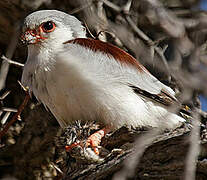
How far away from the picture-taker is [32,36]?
3463 millimetres

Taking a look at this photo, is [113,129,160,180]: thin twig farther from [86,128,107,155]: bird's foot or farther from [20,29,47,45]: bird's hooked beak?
[20,29,47,45]: bird's hooked beak

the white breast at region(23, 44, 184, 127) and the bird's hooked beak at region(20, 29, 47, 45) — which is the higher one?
the bird's hooked beak at region(20, 29, 47, 45)

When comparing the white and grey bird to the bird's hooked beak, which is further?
the bird's hooked beak

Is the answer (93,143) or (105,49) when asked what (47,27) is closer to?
(105,49)

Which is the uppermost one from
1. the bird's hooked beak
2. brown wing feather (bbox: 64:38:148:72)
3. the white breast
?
the bird's hooked beak

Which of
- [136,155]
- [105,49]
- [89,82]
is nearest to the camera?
[136,155]

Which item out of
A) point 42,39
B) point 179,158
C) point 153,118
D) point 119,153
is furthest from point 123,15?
point 179,158

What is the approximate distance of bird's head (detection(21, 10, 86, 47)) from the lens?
135 inches

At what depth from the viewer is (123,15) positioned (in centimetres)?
420

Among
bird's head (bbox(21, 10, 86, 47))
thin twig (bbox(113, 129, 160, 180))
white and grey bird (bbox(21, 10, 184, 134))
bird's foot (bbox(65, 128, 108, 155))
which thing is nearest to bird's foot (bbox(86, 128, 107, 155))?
bird's foot (bbox(65, 128, 108, 155))

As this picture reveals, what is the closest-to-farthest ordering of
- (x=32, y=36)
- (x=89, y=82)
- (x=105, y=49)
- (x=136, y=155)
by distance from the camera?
(x=136, y=155) → (x=89, y=82) → (x=105, y=49) → (x=32, y=36)

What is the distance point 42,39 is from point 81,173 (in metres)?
1.14

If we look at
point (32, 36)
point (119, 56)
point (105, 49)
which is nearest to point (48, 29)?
point (32, 36)

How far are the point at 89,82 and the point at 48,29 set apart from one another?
715mm
